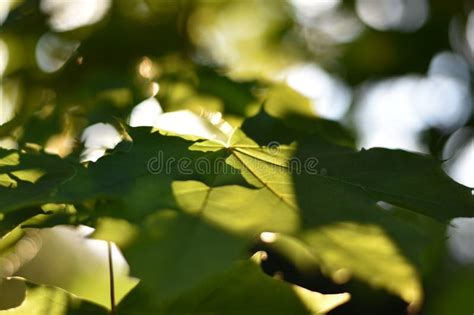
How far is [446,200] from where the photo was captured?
2.49 feet

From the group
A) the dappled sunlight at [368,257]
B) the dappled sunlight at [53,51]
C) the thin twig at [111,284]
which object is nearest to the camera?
the dappled sunlight at [368,257]

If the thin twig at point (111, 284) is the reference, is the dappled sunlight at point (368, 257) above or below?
above

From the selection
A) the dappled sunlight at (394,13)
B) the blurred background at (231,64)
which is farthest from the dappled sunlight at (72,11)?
Answer: the dappled sunlight at (394,13)

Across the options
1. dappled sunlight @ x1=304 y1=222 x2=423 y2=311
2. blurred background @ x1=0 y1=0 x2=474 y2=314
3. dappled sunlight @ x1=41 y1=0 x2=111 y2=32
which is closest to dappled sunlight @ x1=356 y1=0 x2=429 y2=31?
blurred background @ x1=0 y1=0 x2=474 y2=314

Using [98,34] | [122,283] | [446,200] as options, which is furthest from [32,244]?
[446,200]

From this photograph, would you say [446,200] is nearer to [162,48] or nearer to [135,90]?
[135,90]

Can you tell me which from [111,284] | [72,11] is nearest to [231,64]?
[72,11]

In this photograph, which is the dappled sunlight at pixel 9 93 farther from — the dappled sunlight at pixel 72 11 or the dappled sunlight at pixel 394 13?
the dappled sunlight at pixel 394 13

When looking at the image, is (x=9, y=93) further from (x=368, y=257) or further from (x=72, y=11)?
(x=368, y=257)

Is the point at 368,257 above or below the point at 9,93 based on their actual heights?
above

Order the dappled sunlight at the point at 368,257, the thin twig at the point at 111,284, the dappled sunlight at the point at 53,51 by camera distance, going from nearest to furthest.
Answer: the dappled sunlight at the point at 368,257 < the thin twig at the point at 111,284 < the dappled sunlight at the point at 53,51

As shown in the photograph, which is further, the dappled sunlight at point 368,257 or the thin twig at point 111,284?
the thin twig at point 111,284

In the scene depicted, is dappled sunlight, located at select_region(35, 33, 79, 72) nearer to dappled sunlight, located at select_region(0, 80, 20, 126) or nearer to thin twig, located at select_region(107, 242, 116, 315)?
dappled sunlight, located at select_region(0, 80, 20, 126)

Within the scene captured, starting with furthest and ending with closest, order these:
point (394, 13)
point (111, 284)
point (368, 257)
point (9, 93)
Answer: point (394, 13)
point (9, 93)
point (111, 284)
point (368, 257)
